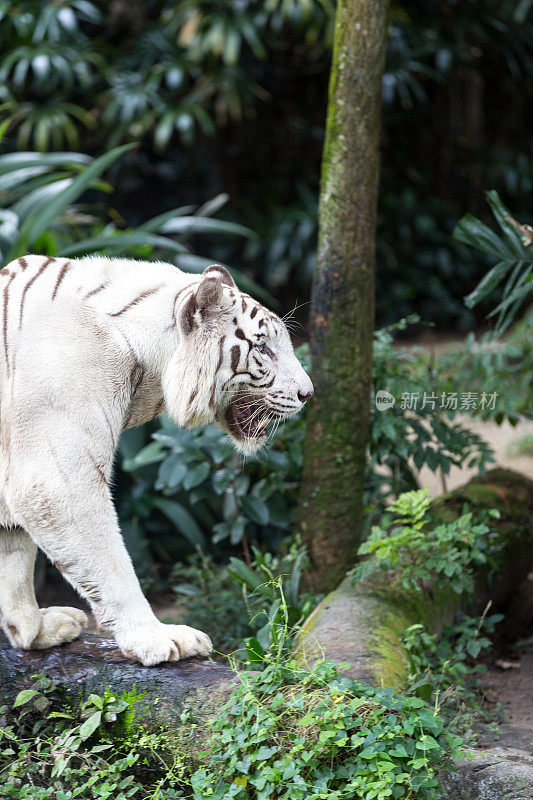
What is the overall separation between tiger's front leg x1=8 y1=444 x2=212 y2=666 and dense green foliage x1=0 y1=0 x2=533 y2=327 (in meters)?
6.31

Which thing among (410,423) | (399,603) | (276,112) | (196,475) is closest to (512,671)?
(399,603)

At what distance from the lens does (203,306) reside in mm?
2262

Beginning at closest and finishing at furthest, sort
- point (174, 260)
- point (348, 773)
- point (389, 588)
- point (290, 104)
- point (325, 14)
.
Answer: point (348, 773)
point (389, 588)
point (174, 260)
point (325, 14)
point (290, 104)

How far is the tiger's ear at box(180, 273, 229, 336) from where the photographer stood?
7.31 feet

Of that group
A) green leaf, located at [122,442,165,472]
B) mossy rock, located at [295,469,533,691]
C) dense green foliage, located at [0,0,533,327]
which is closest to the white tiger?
mossy rock, located at [295,469,533,691]

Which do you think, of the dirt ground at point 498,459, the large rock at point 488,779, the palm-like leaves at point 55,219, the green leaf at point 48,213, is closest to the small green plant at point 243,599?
the large rock at point 488,779

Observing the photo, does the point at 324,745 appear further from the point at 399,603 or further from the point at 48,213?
the point at 48,213

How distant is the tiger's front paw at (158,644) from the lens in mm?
2186

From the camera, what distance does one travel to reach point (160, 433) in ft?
12.4

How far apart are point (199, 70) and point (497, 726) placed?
24.9 feet

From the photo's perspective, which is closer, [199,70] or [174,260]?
[174,260]

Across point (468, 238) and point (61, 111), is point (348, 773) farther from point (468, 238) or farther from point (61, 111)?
point (61, 111)

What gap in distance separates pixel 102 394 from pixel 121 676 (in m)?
0.81

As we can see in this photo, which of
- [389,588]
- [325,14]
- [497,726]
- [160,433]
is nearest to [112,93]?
[325,14]
